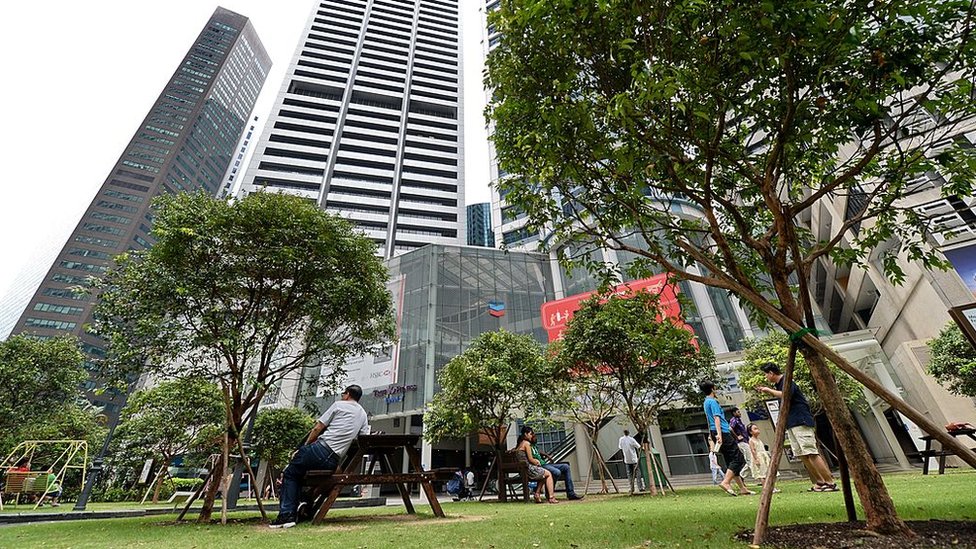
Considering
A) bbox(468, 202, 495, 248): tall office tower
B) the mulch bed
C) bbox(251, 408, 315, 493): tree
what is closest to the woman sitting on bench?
the mulch bed

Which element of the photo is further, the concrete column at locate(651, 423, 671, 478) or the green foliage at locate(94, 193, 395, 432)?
the concrete column at locate(651, 423, 671, 478)

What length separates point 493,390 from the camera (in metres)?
12.1

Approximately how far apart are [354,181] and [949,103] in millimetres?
61917

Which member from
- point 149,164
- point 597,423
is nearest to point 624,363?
point 597,423

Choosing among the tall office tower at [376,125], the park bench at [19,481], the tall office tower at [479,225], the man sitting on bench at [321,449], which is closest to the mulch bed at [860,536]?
the man sitting on bench at [321,449]

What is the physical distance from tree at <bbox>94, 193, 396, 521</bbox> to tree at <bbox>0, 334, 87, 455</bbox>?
1275 cm

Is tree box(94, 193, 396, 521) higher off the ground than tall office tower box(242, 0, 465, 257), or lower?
lower

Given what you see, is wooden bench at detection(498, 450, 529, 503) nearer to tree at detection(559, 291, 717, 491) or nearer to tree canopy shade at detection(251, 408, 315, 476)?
tree at detection(559, 291, 717, 491)

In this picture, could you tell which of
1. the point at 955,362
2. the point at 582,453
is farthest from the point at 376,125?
the point at 955,362

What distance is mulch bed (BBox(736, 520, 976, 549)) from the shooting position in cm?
255

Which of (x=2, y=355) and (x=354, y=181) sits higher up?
(x=354, y=181)

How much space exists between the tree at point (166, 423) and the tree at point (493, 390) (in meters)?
14.4

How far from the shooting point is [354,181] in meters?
59.8

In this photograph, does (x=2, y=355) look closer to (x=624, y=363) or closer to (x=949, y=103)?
(x=624, y=363)
